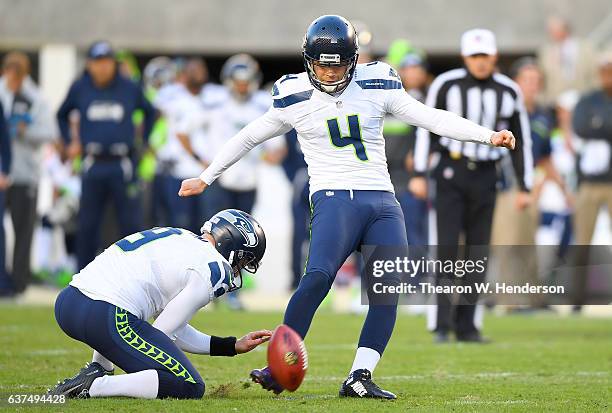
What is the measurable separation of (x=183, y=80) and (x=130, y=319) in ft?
31.2

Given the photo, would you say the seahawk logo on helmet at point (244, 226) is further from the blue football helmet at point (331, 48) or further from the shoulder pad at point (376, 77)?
the shoulder pad at point (376, 77)

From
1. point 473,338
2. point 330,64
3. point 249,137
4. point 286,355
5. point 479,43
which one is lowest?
point 473,338

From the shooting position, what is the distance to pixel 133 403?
6098 mm

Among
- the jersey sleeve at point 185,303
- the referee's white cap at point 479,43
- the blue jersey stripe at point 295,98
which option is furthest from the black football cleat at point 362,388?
the referee's white cap at point 479,43

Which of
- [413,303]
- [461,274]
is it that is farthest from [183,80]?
[461,274]

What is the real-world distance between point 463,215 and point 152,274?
4243 mm

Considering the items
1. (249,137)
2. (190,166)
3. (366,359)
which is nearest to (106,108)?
(190,166)

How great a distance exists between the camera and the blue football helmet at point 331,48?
6.59 meters

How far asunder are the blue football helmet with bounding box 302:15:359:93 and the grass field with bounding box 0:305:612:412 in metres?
1.55

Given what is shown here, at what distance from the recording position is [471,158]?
9906mm

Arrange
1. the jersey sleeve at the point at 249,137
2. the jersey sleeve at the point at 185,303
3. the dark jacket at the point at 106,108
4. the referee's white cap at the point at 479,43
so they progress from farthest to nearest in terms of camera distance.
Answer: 1. the dark jacket at the point at 106,108
2. the referee's white cap at the point at 479,43
3. the jersey sleeve at the point at 249,137
4. the jersey sleeve at the point at 185,303

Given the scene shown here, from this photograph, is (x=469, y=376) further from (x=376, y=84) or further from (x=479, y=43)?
(x=479, y=43)

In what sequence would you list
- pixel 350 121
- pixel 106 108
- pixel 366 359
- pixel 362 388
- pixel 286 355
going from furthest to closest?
1. pixel 106 108
2. pixel 350 121
3. pixel 366 359
4. pixel 362 388
5. pixel 286 355

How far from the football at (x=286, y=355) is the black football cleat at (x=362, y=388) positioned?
1.62ft
